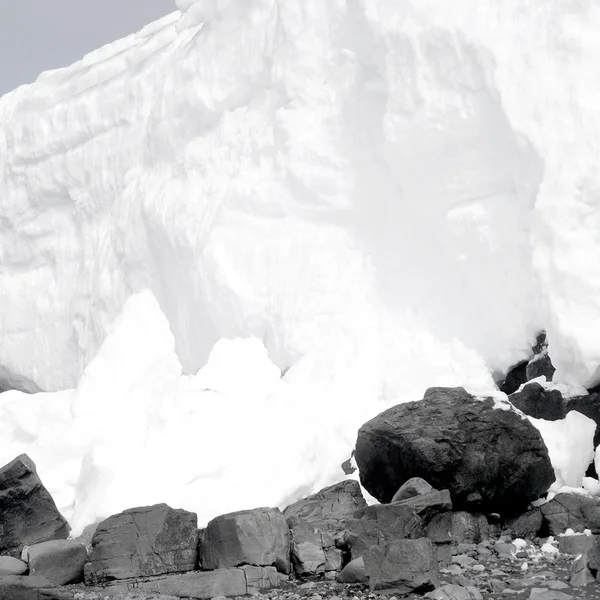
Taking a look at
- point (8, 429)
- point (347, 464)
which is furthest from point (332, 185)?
point (8, 429)

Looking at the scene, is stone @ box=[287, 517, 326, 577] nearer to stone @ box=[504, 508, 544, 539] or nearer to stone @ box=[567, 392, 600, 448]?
stone @ box=[504, 508, 544, 539]

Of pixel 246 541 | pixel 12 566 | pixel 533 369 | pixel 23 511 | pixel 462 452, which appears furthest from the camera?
pixel 533 369

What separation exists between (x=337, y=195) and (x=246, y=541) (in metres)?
7.26

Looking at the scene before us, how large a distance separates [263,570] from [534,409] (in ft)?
13.8

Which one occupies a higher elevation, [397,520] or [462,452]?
[462,452]

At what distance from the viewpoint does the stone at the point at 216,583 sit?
820 centimetres

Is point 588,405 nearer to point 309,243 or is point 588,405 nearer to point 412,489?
point 412,489

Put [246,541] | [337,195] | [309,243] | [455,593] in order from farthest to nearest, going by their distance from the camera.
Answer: [337,195] < [309,243] < [246,541] < [455,593]

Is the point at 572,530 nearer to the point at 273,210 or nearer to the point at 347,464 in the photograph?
the point at 347,464

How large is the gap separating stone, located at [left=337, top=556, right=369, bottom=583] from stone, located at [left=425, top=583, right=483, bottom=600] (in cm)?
78

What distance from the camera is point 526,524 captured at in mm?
9055

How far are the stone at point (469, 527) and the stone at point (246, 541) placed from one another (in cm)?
169

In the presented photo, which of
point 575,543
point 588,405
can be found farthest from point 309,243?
point 575,543

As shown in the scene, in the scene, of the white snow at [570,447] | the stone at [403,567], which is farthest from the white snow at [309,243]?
the stone at [403,567]
